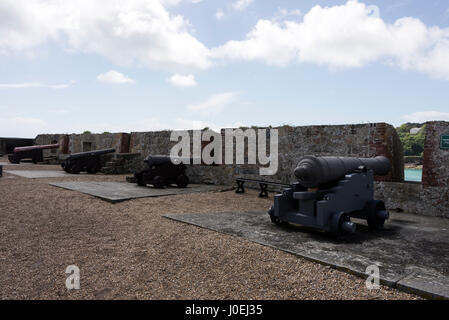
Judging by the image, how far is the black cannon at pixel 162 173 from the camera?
946 cm

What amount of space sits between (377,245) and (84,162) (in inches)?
517

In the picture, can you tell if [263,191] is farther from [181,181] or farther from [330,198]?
[330,198]

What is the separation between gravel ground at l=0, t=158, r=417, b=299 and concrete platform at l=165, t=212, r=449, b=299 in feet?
0.58

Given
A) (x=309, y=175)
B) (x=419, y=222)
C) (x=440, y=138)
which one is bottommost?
(x=419, y=222)

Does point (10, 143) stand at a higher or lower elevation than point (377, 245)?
higher

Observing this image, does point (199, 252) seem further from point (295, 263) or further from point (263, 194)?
point (263, 194)

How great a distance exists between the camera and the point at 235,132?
32.8 feet

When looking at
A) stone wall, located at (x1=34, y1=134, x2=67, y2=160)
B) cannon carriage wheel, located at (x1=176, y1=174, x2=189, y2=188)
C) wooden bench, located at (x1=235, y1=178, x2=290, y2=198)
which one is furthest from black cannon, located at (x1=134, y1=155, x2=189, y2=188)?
stone wall, located at (x1=34, y1=134, x2=67, y2=160)

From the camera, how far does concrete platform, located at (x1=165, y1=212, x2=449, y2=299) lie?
2.83m

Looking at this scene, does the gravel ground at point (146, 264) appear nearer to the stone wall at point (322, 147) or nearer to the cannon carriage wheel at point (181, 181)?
the cannon carriage wheel at point (181, 181)

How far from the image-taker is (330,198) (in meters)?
4.35

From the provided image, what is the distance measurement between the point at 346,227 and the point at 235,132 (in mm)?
6244

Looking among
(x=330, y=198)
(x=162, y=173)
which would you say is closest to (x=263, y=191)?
(x=162, y=173)
